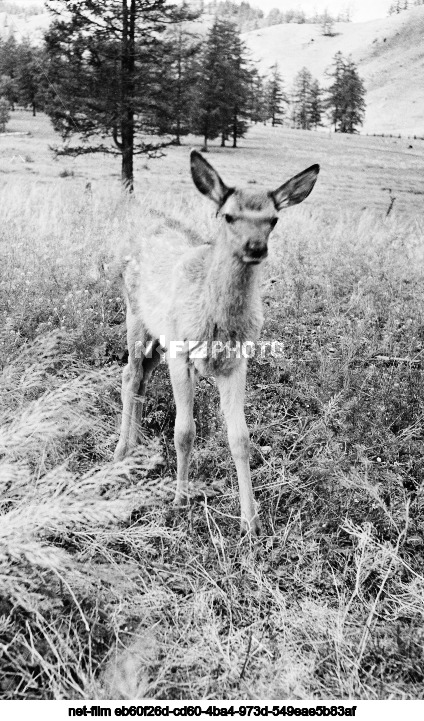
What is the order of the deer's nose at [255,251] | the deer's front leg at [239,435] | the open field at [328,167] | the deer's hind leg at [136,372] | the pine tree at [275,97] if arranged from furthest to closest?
1. the pine tree at [275,97]
2. the open field at [328,167]
3. the deer's hind leg at [136,372]
4. the deer's front leg at [239,435]
5. the deer's nose at [255,251]

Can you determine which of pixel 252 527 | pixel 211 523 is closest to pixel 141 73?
pixel 211 523

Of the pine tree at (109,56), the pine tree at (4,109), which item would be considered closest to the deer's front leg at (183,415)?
the pine tree at (109,56)

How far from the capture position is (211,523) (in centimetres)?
305

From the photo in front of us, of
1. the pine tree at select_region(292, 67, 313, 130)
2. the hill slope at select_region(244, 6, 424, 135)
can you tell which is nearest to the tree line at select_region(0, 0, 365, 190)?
the pine tree at select_region(292, 67, 313, 130)

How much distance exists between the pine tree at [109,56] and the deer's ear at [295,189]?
10109mm

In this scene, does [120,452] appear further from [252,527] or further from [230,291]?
[230,291]

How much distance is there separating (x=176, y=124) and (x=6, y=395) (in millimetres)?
11281

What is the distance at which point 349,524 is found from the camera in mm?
2906

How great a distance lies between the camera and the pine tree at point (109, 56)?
11.7 m

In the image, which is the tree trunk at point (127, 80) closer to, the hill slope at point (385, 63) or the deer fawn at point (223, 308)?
the hill slope at point (385, 63)

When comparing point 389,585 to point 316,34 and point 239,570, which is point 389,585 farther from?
point 316,34

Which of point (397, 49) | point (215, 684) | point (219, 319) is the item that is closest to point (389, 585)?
point (215, 684)

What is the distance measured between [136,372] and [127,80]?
33.7 feet

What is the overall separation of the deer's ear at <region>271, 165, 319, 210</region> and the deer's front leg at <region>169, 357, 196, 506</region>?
3.34 ft
